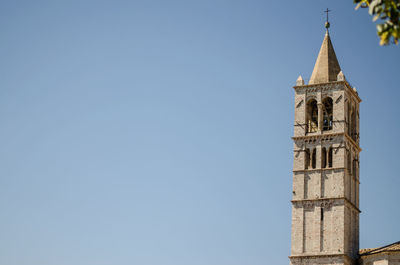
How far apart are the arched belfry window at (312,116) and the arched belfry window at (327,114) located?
631 mm

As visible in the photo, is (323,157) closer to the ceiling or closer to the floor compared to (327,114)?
closer to the floor

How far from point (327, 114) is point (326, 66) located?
340cm

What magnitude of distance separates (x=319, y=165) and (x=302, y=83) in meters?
6.26

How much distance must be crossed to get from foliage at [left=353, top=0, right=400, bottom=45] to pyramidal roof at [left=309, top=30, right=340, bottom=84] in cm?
3828

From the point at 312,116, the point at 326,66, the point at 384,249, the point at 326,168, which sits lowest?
the point at 384,249

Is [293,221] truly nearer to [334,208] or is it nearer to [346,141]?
[334,208]

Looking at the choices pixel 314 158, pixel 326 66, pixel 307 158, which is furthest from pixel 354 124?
pixel 307 158

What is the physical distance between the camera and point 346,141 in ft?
158

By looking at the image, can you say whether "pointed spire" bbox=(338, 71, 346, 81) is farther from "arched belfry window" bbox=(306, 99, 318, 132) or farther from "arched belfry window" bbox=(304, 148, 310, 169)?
"arched belfry window" bbox=(304, 148, 310, 169)

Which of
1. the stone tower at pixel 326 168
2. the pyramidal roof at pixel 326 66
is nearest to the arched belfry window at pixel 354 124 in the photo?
the stone tower at pixel 326 168

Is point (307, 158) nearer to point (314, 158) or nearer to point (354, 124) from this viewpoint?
point (314, 158)

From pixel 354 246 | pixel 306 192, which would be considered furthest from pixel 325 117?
pixel 354 246

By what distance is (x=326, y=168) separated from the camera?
156ft

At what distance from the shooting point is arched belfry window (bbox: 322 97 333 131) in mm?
49469
